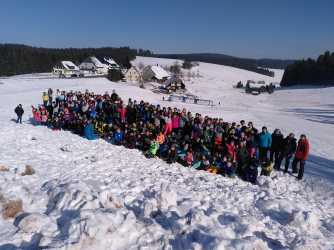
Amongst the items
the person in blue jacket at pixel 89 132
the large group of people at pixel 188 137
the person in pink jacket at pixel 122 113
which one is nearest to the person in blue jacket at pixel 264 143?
the large group of people at pixel 188 137

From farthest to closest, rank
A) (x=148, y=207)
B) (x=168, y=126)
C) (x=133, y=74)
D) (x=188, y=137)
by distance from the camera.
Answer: (x=133, y=74) < (x=168, y=126) < (x=188, y=137) < (x=148, y=207)

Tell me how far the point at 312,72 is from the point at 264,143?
280 feet

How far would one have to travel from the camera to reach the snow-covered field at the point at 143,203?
24.6ft

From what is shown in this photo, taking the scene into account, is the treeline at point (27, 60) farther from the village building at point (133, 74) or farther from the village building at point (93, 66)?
the village building at point (133, 74)

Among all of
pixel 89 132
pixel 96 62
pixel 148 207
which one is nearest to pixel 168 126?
pixel 89 132

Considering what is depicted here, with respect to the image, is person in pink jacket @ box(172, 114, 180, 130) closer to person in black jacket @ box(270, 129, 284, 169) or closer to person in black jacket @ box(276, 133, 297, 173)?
person in black jacket @ box(270, 129, 284, 169)

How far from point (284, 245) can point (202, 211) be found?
1.97 meters

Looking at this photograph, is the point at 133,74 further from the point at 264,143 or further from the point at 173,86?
the point at 264,143

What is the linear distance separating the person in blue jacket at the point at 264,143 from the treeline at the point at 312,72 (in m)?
78.5

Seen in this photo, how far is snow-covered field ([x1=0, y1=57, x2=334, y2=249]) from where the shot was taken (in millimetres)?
7484

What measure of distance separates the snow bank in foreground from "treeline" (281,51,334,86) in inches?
3200

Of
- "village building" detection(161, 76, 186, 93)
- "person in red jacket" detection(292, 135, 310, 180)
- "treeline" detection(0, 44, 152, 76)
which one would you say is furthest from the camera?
"treeline" detection(0, 44, 152, 76)

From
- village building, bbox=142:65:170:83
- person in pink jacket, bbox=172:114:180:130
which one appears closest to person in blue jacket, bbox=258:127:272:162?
person in pink jacket, bbox=172:114:180:130

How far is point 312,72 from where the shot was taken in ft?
305
